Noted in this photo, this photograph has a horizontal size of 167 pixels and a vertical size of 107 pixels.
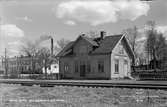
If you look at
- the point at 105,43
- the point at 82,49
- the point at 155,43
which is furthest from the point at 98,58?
the point at 155,43

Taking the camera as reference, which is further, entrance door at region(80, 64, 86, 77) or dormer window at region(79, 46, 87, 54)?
dormer window at region(79, 46, 87, 54)

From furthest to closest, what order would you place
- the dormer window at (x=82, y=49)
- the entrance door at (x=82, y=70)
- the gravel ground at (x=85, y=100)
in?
the dormer window at (x=82, y=49)
the entrance door at (x=82, y=70)
the gravel ground at (x=85, y=100)

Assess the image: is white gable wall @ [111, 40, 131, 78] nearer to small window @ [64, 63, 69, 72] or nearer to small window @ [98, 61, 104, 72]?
small window @ [98, 61, 104, 72]

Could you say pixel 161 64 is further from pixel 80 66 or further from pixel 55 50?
pixel 55 50

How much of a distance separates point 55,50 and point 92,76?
127 feet

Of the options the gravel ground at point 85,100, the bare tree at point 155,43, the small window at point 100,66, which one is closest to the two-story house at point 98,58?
the small window at point 100,66

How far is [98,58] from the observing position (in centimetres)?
3622

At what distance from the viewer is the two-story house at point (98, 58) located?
35.2 meters

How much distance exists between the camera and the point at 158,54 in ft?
159

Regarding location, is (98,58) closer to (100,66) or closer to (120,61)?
(100,66)

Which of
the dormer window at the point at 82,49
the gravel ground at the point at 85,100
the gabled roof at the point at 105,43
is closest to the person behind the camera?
the gravel ground at the point at 85,100

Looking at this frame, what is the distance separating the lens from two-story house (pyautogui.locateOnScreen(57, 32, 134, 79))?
3519 cm

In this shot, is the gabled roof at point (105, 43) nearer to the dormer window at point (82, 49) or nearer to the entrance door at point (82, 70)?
the dormer window at point (82, 49)

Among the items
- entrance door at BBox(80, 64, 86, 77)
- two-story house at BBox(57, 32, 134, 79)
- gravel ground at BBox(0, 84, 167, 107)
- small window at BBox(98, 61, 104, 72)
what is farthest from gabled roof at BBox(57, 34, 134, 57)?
gravel ground at BBox(0, 84, 167, 107)
